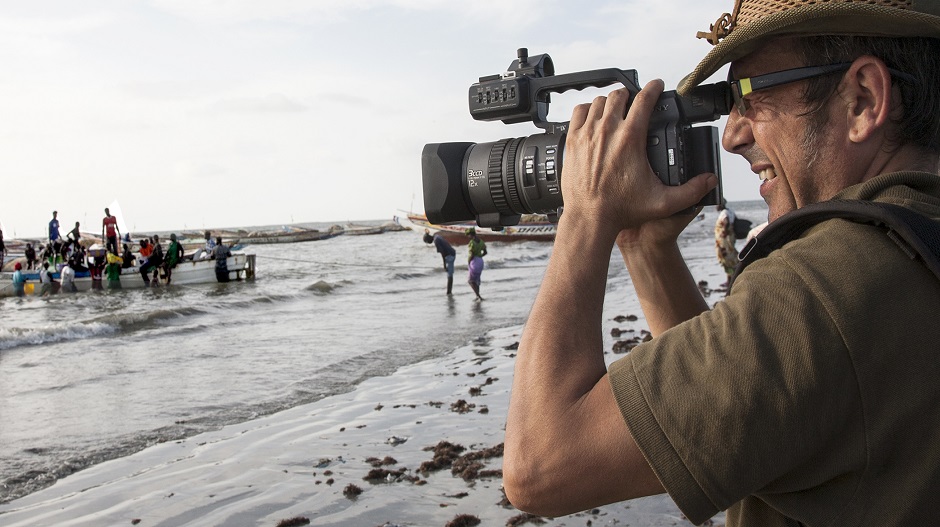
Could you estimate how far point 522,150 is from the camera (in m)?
1.78

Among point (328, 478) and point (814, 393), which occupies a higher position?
point (814, 393)

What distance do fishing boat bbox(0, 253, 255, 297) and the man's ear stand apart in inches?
1039

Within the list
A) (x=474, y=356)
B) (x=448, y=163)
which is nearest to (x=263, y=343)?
(x=474, y=356)

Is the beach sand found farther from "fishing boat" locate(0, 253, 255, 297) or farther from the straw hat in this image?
"fishing boat" locate(0, 253, 255, 297)

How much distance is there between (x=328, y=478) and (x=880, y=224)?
449 centimetres

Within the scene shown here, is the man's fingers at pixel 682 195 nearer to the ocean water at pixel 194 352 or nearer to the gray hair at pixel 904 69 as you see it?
the gray hair at pixel 904 69

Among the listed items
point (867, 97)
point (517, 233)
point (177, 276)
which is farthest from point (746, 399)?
point (517, 233)

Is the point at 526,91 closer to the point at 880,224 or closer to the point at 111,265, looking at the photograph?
the point at 880,224

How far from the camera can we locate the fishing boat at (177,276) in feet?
81.1

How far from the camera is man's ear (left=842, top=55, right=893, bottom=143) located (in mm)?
1255

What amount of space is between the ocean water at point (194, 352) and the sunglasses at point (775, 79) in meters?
5.57

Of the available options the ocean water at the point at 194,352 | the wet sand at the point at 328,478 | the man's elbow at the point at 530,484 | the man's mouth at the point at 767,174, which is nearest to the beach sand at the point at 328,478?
the wet sand at the point at 328,478

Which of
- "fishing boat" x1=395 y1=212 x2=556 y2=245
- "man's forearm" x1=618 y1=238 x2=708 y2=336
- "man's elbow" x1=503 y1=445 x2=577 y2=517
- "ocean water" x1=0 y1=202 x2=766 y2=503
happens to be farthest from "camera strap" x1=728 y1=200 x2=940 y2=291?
"fishing boat" x1=395 y1=212 x2=556 y2=245

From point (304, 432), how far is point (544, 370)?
5.55 metres
